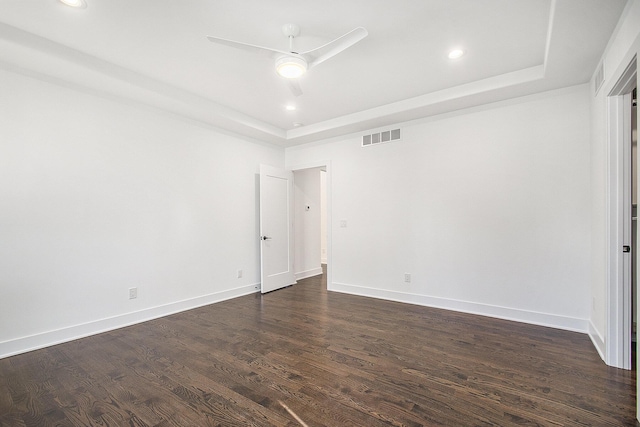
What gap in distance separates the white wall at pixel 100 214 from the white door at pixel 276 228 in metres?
0.56

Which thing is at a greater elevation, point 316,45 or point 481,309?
point 316,45

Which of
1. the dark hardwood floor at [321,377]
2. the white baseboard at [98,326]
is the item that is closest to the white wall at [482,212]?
the dark hardwood floor at [321,377]

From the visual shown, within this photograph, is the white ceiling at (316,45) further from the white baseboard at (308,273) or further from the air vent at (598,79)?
the white baseboard at (308,273)

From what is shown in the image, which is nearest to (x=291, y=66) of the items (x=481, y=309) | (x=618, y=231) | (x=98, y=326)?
(x=618, y=231)

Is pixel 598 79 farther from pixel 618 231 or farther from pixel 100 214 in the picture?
pixel 100 214

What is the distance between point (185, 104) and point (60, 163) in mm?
1479

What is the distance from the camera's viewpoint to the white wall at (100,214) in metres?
2.79

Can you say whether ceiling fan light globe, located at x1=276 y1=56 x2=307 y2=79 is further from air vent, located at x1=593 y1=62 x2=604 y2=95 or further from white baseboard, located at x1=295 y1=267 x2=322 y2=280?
white baseboard, located at x1=295 y1=267 x2=322 y2=280

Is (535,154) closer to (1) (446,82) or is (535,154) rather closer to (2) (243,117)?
(1) (446,82)

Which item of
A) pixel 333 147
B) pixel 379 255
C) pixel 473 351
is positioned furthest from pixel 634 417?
pixel 333 147

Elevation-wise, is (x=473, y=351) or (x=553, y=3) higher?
(x=553, y=3)

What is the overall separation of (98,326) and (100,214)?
4.09ft

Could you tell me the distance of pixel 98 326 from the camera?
3262mm

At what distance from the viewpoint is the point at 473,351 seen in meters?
2.72
